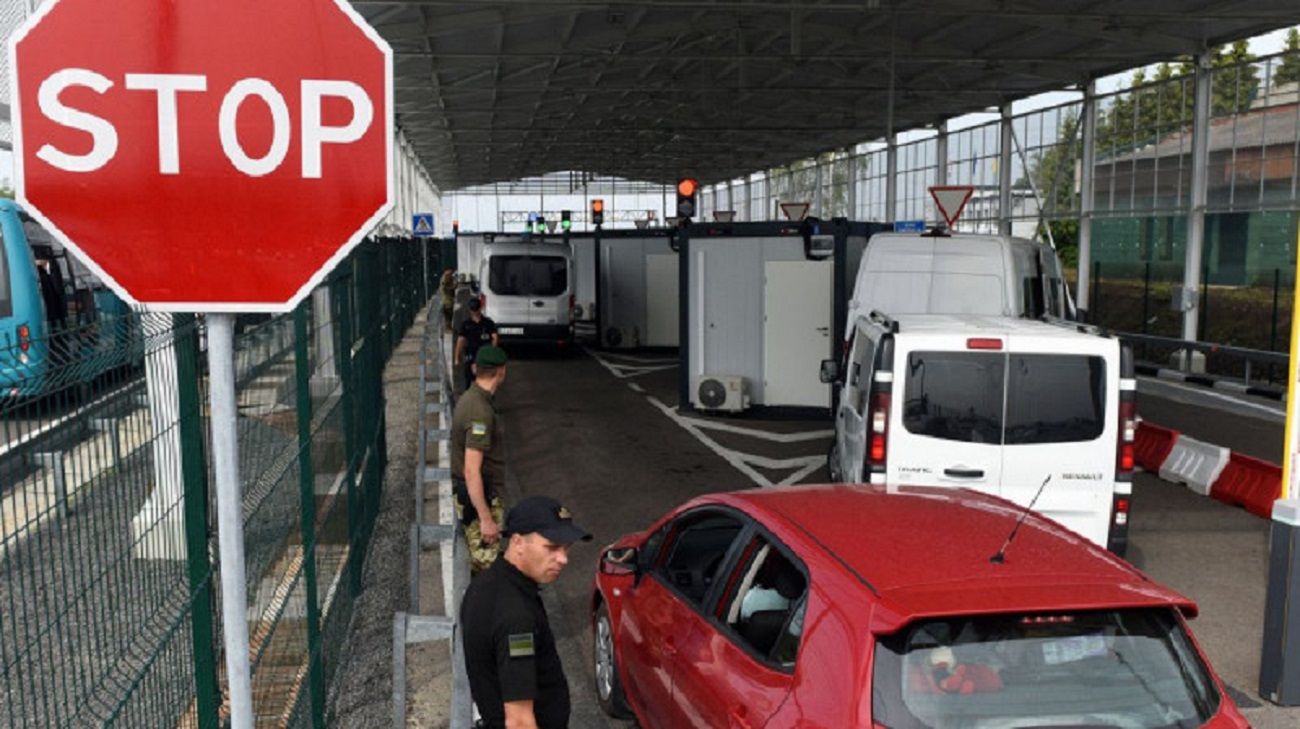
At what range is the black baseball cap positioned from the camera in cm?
422

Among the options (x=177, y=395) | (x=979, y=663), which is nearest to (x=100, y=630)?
(x=177, y=395)

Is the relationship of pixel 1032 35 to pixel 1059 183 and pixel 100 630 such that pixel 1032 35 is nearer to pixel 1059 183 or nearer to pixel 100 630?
pixel 1059 183

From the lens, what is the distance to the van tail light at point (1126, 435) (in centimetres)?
820

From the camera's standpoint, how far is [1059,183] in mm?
32344

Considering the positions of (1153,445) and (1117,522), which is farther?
(1153,445)

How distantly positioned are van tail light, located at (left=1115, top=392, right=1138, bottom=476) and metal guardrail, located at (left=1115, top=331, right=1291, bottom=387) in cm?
1232

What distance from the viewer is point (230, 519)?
236 centimetres

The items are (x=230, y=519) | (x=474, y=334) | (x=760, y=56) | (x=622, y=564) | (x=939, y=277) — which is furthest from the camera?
(x=760, y=56)

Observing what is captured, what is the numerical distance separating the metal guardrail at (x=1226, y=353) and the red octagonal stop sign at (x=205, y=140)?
759 inches

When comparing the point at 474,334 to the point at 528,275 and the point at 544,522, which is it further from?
the point at 528,275

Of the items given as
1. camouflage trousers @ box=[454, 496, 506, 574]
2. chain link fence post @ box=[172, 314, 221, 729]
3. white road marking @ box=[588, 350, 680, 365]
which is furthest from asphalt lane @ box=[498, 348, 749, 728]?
white road marking @ box=[588, 350, 680, 365]

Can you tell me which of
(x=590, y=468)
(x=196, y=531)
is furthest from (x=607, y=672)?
(x=590, y=468)

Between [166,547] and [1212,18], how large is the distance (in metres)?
24.7

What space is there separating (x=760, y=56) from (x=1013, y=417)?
21391 millimetres
